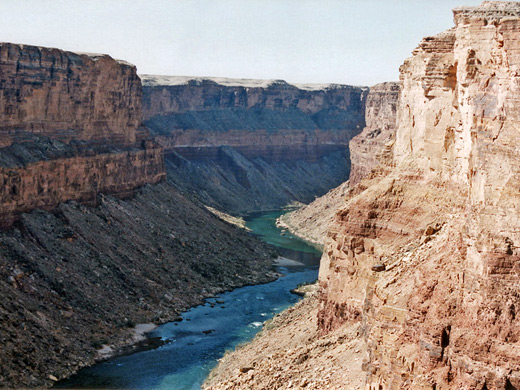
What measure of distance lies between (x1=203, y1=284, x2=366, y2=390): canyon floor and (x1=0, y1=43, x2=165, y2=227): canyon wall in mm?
20067

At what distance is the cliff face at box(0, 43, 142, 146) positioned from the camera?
207 ft

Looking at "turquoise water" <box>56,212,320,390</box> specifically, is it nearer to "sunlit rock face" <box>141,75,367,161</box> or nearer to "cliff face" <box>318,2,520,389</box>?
"cliff face" <box>318,2,520,389</box>

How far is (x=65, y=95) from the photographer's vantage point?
6881 cm

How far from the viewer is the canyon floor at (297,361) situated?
29.7 metres

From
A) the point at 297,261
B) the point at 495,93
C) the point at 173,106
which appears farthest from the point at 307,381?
the point at 173,106

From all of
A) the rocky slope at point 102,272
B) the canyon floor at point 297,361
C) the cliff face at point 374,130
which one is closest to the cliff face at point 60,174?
the rocky slope at point 102,272

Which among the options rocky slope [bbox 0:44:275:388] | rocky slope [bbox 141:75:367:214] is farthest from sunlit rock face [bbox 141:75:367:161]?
rocky slope [bbox 0:44:275:388]

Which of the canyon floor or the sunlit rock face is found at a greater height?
the sunlit rock face

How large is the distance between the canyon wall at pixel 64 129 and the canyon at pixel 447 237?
30.9m

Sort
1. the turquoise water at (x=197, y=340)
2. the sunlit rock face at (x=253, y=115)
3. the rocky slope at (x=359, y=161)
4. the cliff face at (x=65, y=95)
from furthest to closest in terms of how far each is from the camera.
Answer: the sunlit rock face at (x=253, y=115) → the rocky slope at (x=359, y=161) → the cliff face at (x=65, y=95) → the turquoise water at (x=197, y=340)

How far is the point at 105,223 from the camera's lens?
66.9 metres

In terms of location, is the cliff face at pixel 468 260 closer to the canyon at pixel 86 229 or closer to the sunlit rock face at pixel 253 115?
the canyon at pixel 86 229

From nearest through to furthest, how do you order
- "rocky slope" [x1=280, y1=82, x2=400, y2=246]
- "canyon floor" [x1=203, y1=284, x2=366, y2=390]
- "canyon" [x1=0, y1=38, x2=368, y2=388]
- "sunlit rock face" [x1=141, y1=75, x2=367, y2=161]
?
"canyon floor" [x1=203, y1=284, x2=366, y2=390]
"canyon" [x1=0, y1=38, x2=368, y2=388]
"rocky slope" [x1=280, y1=82, x2=400, y2=246]
"sunlit rock face" [x1=141, y1=75, x2=367, y2=161]

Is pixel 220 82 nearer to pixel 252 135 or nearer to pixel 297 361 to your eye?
pixel 252 135
